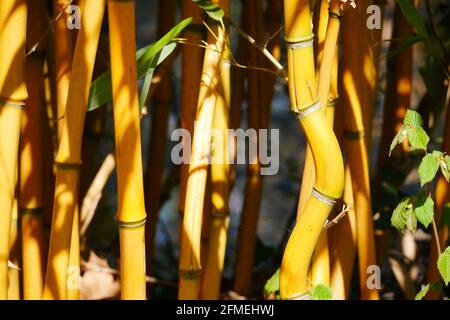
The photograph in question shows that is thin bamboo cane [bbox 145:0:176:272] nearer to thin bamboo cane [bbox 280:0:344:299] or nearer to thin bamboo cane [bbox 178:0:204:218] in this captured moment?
thin bamboo cane [bbox 178:0:204:218]

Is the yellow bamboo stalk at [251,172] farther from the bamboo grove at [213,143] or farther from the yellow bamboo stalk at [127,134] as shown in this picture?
the yellow bamboo stalk at [127,134]

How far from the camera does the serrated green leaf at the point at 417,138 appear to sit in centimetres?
87

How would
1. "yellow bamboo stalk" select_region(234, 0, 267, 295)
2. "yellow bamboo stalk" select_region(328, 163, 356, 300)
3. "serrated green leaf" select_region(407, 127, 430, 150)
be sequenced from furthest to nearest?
"yellow bamboo stalk" select_region(234, 0, 267, 295), "yellow bamboo stalk" select_region(328, 163, 356, 300), "serrated green leaf" select_region(407, 127, 430, 150)

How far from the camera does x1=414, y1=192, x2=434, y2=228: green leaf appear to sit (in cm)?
90

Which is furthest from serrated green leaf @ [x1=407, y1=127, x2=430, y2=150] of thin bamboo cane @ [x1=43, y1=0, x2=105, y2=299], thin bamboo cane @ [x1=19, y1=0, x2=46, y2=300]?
thin bamboo cane @ [x1=19, y1=0, x2=46, y2=300]

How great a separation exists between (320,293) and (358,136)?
9.0 inches

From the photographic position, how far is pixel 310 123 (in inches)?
30.7

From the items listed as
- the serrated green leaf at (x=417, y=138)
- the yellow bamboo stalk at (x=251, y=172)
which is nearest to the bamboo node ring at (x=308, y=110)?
the serrated green leaf at (x=417, y=138)

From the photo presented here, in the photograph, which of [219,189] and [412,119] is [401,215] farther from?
[219,189]

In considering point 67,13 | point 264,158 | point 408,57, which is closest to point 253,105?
point 264,158
